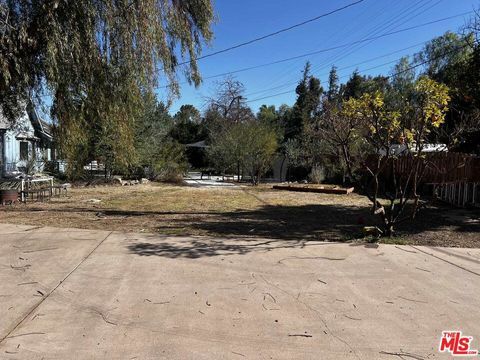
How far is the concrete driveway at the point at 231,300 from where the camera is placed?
3.37 metres

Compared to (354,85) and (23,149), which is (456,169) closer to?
(23,149)

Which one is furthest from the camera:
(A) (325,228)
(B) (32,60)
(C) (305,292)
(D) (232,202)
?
(D) (232,202)

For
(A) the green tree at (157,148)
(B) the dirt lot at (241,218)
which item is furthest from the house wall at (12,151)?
(B) the dirt lot at (241,218)

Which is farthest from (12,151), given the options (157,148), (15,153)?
(157,148)

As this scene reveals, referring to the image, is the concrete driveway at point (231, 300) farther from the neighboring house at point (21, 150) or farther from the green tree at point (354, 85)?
the green tree at point (354, 85)

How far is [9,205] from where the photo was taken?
38.0 ft

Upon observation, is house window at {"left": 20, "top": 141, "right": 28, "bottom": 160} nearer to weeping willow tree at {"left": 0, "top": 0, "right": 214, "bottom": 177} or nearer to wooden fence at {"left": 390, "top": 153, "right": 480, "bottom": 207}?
weeping willow tree at {"left": 0, "top": 0, "right": 214, "bottom": 177}

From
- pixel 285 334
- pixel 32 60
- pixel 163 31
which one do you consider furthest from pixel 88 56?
pixel 285 334

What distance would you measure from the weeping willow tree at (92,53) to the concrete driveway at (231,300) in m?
4.19

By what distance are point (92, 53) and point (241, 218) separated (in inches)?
190

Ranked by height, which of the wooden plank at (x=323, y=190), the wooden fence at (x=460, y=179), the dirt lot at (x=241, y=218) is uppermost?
the wooden fence at (x=460, y=179)

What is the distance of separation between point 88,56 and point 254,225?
5.06 meters

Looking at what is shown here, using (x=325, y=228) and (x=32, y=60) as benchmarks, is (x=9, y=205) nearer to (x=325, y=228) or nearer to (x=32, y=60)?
(x=32, y=60)

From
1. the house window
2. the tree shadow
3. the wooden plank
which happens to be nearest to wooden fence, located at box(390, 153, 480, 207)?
the tree shadow
